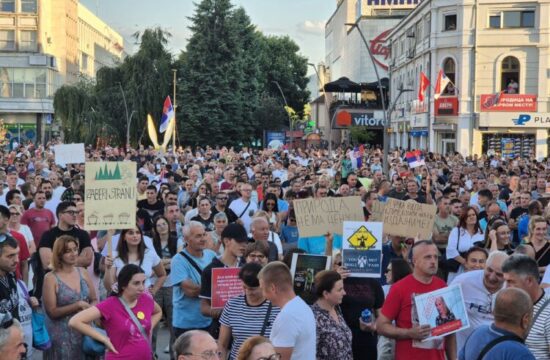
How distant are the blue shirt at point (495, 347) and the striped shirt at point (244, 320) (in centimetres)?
149

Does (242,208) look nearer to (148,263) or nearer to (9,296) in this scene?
(148,263)

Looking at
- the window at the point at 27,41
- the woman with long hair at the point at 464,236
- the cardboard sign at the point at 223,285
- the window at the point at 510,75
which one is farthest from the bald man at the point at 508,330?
the window at the point at 27,41

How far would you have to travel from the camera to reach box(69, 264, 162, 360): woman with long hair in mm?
6766

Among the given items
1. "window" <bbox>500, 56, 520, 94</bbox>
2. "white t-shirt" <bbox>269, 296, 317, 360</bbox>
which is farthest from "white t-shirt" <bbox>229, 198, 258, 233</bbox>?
"window" <bbox>500, 56, 520, 94</bbox>

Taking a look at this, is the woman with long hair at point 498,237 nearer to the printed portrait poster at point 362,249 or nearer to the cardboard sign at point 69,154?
the printed portrait poster at point 362,249

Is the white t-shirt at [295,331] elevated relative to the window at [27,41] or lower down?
lower down

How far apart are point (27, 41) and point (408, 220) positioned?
85435 mm

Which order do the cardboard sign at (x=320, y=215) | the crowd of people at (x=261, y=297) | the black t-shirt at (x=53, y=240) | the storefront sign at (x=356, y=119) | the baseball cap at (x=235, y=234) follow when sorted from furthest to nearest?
the storefront sign at (x=356, y=119), the black t-shirt at (x=53, y=240), the cardboard sign at (x=320, y=215), the baseball cap at (x=235, y=234), the crowd of people at (x=261, y=297)

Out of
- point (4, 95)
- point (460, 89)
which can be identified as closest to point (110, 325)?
point (460, 89)

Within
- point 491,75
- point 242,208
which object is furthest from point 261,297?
point 491,75

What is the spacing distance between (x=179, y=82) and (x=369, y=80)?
2770cm

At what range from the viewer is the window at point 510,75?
48.1 metres

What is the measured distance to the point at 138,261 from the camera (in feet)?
29.6

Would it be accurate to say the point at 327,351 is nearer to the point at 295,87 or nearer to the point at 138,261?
the point at 138,261
